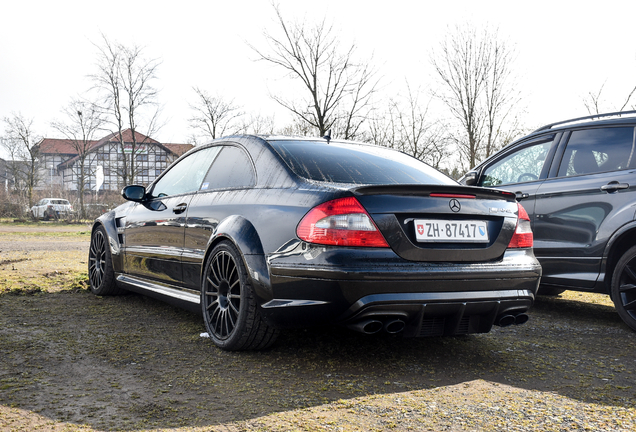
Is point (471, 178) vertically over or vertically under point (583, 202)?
over

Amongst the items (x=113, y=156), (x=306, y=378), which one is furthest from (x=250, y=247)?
(x=113, y=156)

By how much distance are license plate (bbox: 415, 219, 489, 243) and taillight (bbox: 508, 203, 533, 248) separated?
262mm

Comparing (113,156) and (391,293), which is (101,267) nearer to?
(391,293)

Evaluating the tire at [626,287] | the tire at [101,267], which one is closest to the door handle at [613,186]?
the tire at [626,287]

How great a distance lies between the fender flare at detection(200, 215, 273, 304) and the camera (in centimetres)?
323

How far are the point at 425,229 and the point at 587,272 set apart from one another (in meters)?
2.48

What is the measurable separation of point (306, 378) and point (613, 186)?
3160 mm

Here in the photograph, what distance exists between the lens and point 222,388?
290 centimetres

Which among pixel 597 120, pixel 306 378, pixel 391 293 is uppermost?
pixel 597 120

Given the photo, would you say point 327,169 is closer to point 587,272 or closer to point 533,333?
point 533,333

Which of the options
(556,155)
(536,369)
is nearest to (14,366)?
(536,369)

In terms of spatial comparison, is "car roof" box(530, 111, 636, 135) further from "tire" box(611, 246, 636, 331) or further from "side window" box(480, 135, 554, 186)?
"tire" box(611, 246, 636, 331)

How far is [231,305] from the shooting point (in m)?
3.56

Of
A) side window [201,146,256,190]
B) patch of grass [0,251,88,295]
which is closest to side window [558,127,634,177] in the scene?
side window [201,146,256,190]
